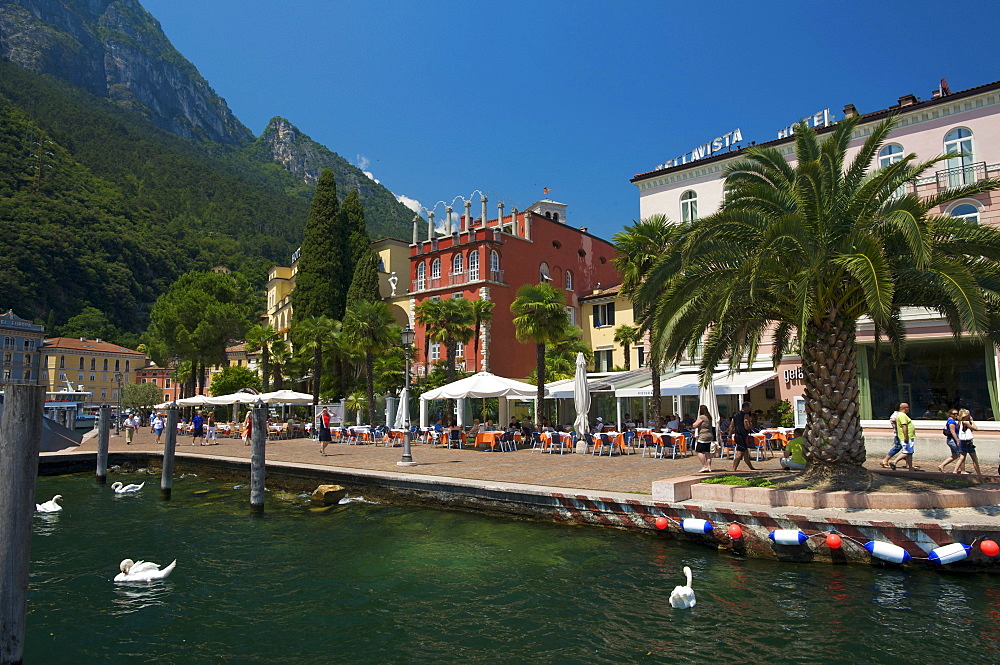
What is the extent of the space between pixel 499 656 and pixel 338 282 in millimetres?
44021

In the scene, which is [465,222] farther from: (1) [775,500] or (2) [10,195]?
(2) [10,195]

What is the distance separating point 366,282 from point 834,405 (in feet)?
122

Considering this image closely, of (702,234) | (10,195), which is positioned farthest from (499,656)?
(10,195)

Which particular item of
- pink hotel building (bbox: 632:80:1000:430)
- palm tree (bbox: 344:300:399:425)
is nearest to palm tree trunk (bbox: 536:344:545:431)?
pink hotel building (bbox: 632:80:1000:430)

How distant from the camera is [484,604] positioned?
8.73m

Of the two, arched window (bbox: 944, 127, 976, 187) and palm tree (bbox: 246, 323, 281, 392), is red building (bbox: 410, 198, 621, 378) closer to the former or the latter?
palm tree (bbox: 246, 323, 281, 392)

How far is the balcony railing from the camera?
2225cm

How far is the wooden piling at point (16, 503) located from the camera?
621 cm

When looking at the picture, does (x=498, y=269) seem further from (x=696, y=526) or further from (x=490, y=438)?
(x=696, y=526)

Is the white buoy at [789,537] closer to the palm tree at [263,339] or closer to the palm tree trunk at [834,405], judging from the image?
the palm tree trunk at [834,405]

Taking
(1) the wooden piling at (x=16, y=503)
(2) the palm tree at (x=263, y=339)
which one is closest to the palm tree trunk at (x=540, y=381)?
(1) the wooden piling at (x=16, y=503)

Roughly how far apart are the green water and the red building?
95.0ft

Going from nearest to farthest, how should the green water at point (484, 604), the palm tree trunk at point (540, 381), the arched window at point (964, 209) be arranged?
1. the green water at point (484, 604)
2. the arched window at point (964, 209)
3. the palm tree trunk at point (540, 381)

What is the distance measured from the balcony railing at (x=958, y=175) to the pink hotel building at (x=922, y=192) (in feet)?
0.10
